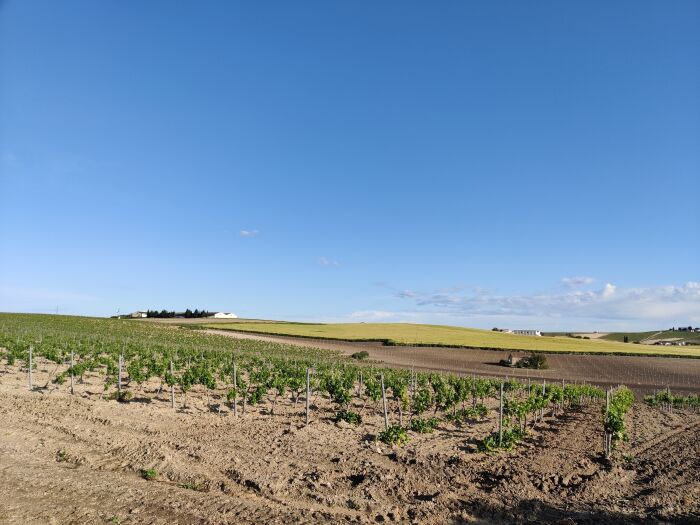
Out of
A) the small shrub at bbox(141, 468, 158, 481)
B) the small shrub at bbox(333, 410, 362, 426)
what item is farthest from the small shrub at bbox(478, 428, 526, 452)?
the small shrub at bbox(141, 468, 158, 481)

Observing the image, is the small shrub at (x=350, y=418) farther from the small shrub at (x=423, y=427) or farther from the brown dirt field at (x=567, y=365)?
the brown dirt field at (x=567, y=365)

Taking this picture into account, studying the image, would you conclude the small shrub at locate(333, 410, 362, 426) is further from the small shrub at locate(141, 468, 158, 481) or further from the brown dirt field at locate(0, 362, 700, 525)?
the small shrub at locate(141, 468, 158, 481)

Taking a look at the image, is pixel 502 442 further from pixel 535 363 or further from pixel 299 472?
pixel 535 363

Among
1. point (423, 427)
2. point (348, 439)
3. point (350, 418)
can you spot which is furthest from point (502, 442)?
point (350, 418)

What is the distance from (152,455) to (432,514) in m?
7.34

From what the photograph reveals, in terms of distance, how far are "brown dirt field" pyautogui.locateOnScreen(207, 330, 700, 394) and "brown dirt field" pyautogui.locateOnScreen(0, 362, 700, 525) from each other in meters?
29.0

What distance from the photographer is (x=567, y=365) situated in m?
57.0

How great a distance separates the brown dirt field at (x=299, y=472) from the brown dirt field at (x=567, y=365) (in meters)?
29.0

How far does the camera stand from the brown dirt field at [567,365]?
46.2m

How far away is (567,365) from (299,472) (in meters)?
52.4

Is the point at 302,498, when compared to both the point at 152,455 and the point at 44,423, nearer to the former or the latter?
the point at 152,455

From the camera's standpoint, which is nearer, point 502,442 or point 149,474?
point 149,474

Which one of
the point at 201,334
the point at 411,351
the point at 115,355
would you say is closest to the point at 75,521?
the point at 115,355

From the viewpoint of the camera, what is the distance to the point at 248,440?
15.0 meters
